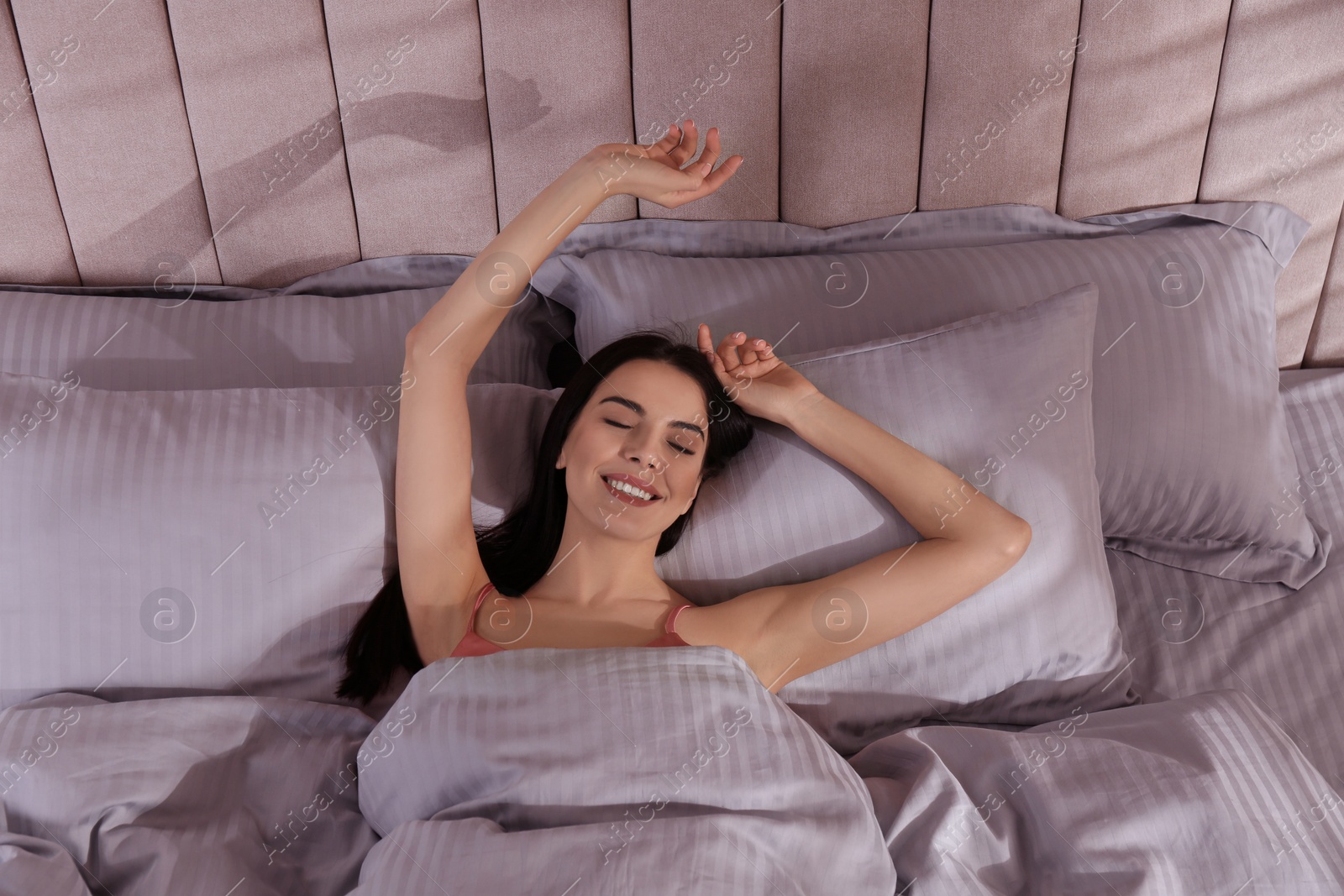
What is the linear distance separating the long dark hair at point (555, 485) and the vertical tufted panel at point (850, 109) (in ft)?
1.51

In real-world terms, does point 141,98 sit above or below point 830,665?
above

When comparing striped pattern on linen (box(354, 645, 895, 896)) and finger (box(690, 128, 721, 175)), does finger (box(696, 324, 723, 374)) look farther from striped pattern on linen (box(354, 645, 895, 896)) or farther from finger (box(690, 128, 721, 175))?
striped pattern on linen (box(354, 645, 895, 896))

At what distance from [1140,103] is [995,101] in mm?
253

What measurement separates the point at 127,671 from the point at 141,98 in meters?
0.87

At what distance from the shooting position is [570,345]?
152cm

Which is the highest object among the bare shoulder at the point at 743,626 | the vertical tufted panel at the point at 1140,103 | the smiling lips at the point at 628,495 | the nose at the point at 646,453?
the vertical tufted panel at the point at 1140,103

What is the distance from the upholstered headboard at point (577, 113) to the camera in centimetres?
136

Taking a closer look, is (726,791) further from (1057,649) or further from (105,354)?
(105,354)

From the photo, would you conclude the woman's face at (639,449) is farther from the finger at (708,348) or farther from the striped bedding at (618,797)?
the striped bedding at (618,797)

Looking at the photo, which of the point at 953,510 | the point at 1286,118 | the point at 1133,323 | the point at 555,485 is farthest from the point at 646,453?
the point at 1286,118

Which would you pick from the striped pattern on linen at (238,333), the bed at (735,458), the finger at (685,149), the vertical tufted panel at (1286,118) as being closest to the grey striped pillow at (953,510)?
the bed at (735,458)

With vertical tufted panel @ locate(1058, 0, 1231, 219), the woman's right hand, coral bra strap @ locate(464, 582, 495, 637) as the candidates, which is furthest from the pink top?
vertical tufted panel @ locate(1058, 0, 1231, 219)

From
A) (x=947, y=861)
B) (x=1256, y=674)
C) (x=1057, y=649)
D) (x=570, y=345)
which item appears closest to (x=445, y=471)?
(x=570, y=345)

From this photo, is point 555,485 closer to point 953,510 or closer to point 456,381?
point 456,381
